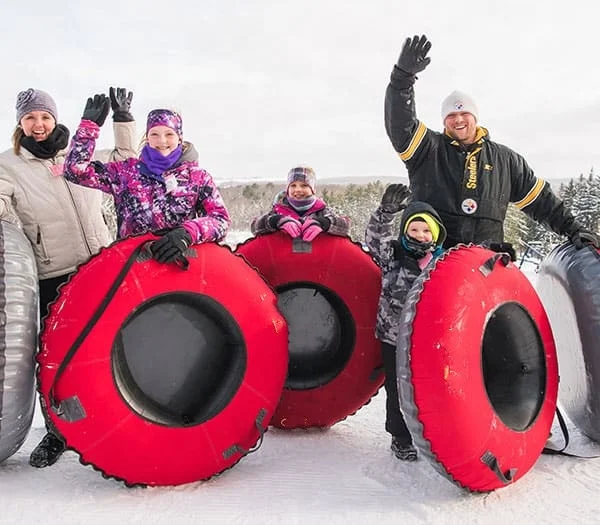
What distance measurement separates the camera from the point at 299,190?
4020 mm

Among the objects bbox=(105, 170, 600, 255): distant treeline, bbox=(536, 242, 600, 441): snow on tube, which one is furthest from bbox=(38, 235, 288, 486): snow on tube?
bbox=(105, 170, 600, 255): distant treeline

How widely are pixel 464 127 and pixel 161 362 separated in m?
2.45

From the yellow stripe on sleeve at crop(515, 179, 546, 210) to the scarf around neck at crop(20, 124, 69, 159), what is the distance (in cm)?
310

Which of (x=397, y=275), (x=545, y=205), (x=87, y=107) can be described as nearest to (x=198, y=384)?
(x=397, y=275)

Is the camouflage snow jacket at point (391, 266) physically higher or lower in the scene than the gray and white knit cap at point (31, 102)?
lower

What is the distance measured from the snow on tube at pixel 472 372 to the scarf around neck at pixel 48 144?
2.42 meters

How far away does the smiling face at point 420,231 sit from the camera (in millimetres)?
3303

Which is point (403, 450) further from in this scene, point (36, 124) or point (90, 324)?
point (36, 124)

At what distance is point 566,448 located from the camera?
3.45 metres

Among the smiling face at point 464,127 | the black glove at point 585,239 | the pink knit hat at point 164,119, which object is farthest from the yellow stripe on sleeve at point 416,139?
the pink knit hat at point 164,119

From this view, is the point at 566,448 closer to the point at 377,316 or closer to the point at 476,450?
the point at 476,450

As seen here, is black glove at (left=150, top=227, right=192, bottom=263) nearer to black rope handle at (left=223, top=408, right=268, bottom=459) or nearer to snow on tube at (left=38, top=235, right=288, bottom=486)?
snow on tube at (left=38, top=235, right=288, bottom=486)

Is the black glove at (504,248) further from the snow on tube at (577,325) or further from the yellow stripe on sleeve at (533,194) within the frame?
the yellow stripe on sleeve at (533,194)

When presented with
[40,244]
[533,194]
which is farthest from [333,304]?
[40,244]
